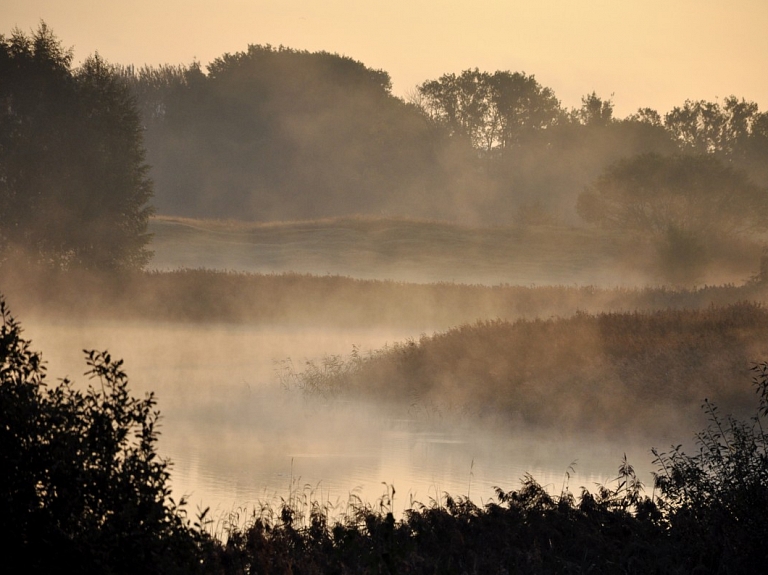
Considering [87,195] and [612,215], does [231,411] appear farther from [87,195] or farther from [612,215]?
[612,215]

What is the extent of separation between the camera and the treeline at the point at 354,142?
260 ft

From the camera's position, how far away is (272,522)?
9.12 m

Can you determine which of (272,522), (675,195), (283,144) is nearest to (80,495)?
(272,522)

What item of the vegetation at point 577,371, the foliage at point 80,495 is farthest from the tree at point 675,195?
the foliage at point 80,495

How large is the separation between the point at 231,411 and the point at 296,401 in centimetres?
194

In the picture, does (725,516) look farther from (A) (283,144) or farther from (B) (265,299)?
(A) (283,144)

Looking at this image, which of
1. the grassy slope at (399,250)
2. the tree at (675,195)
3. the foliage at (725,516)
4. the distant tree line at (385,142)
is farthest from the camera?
the distant tree line at (385,142)

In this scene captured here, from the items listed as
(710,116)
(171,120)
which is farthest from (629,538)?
(710,116)

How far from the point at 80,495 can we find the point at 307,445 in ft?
31.0

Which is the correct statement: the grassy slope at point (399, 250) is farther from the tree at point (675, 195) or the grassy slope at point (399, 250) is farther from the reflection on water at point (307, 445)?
the reflection on water at point (307, 445)

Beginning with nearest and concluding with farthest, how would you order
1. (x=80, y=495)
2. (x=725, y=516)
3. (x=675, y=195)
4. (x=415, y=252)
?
(x=80, y=495) → (x=725, y=516) → (x=415, y=252) → (x=675, y=195)

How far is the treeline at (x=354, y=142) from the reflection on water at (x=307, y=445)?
53.2 metres

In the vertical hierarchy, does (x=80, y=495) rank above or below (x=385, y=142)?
below

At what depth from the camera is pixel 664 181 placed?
5656 centimetres
